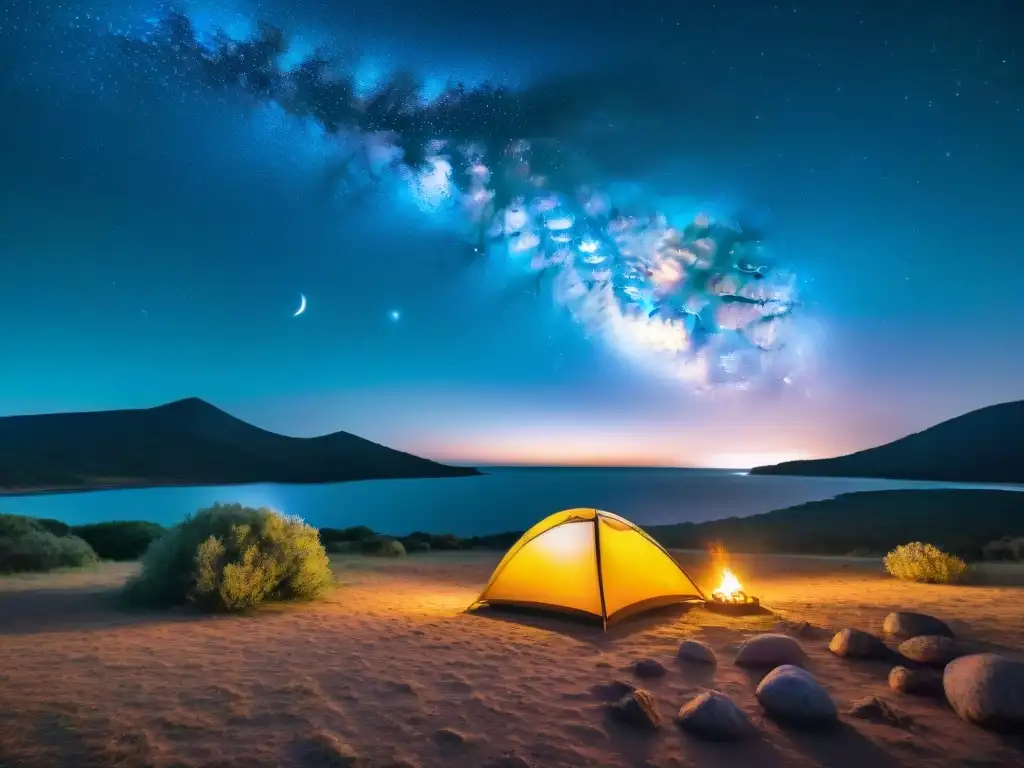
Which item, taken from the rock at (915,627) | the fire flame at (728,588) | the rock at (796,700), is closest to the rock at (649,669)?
the rock at (796,700)

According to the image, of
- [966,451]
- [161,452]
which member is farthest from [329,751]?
[966,451]

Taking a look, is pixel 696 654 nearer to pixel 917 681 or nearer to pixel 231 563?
pixel 917 681

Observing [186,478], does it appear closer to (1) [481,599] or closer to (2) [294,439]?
(2) [294,439]

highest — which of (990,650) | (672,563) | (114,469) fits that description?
(114,469)

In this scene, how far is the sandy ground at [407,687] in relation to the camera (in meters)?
4.15

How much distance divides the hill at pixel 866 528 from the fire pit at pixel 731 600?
13462mm

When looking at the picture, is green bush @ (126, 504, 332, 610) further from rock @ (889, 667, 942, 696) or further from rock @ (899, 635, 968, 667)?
rock @ (899, 635, 968, 667)

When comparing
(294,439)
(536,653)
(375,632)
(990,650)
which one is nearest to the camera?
(990,650)

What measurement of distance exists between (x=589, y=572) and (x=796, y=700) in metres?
4.15

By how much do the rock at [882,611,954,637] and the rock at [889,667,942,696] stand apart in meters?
1.83

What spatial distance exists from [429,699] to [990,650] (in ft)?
20.7

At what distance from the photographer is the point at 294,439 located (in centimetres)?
16650

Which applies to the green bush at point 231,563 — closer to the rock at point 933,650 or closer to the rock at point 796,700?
the rock at point 796,700

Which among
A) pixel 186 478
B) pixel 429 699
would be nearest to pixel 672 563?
pixel 429 699
